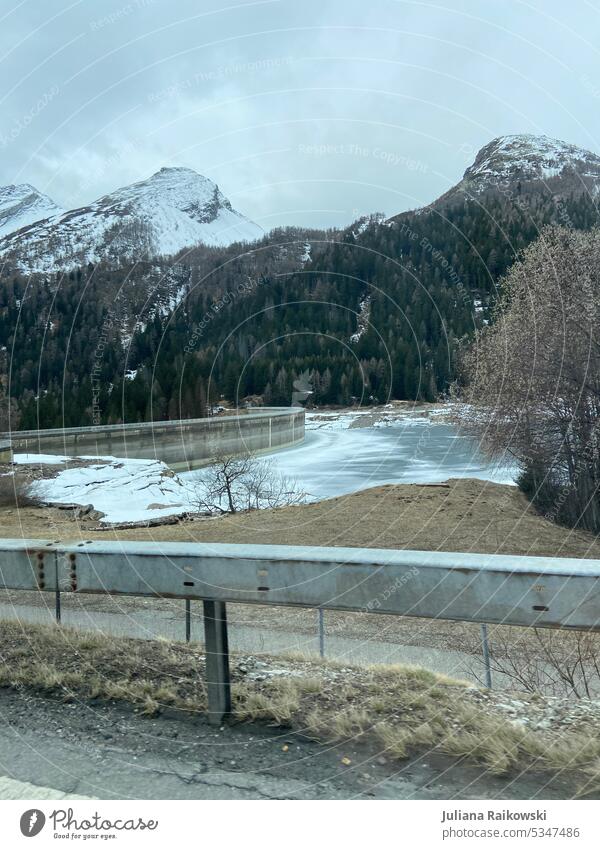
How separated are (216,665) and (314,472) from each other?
32.7 meters

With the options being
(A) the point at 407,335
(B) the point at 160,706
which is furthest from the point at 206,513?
(B) the point at 160,706

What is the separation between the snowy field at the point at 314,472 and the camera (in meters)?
25.5

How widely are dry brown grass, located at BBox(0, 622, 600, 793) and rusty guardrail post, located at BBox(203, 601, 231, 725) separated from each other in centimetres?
11

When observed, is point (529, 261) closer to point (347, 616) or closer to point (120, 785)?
point (347, 616)

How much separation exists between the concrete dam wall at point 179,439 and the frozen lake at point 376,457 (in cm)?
207

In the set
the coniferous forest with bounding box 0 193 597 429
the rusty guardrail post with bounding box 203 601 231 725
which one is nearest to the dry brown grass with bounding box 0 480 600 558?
the coniferous forest with bounding box 0 193 597 429

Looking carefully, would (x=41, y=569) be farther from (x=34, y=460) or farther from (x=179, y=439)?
(x=179, y=439)

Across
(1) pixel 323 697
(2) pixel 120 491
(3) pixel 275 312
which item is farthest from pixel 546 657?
(3) pixel 275 312

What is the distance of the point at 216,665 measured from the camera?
9.49 ft

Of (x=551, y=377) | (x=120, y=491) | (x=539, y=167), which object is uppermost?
(x=539, y=167)

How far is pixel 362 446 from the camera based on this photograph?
150 ft

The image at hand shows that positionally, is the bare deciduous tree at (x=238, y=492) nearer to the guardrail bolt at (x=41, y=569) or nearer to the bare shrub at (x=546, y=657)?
the bare shrub at (x=546, y=657)

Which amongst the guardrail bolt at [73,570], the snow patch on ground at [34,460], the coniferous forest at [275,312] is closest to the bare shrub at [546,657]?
the guardrail bolt at [73,570]

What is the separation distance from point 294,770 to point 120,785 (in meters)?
0.64
